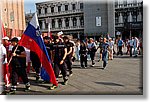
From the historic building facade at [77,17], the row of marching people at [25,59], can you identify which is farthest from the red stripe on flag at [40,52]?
the historic building facade at [77,17]

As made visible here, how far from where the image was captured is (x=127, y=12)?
1703 inches

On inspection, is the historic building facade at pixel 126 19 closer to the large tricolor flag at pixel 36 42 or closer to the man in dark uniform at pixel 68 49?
the man in dark uniform at pixel 68 49

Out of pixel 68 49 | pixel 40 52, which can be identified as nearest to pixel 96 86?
pixel 68 49

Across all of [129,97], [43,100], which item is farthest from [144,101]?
[43,100]

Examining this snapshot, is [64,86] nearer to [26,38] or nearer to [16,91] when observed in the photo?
[16,91]

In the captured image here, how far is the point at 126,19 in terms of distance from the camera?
4384 cm

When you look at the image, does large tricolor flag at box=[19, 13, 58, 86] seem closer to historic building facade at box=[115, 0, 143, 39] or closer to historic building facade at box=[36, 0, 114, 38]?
historic building facade at box=[36, 0, 114, 38]

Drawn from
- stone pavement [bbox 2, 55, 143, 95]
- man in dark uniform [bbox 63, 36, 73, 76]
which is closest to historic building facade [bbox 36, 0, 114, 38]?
man in dark uniform [bbox 63, 36, 73, 76]

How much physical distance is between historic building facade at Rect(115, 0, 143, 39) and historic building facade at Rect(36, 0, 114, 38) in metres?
2.09

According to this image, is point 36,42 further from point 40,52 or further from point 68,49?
point 68,49

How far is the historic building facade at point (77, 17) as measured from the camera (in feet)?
142

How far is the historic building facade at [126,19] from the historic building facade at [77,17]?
2086 mm

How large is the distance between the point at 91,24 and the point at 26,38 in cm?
3827

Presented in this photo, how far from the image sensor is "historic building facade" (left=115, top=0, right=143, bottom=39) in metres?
41.3
